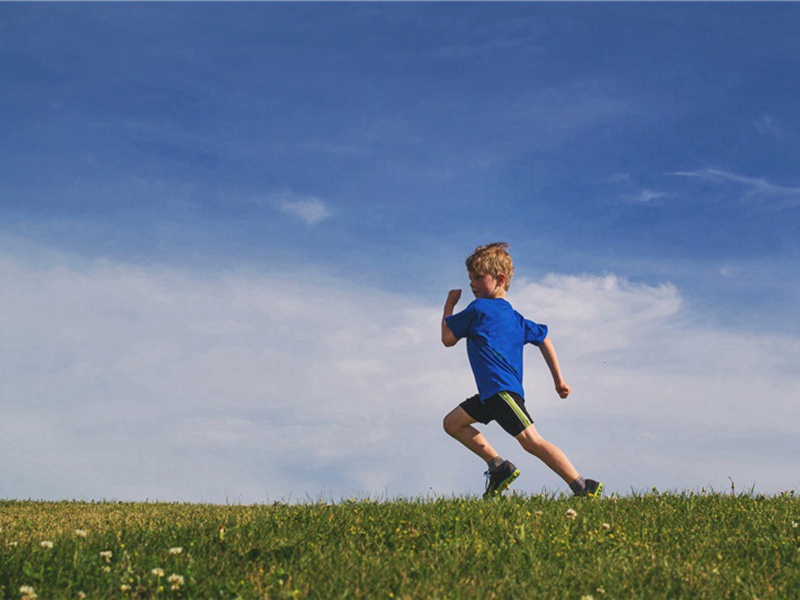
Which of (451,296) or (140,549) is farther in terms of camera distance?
(451,296)

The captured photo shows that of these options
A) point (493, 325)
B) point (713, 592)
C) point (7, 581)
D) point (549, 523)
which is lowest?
point (7, 581)

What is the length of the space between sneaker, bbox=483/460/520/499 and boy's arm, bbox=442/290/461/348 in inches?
60.3

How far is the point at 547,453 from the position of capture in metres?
9.09

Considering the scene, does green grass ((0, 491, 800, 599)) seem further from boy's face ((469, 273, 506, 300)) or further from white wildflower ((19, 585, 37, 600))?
boy's face ((469, 273, 506, 300))

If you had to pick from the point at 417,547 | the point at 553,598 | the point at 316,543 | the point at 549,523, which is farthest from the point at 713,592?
the point at 316,543

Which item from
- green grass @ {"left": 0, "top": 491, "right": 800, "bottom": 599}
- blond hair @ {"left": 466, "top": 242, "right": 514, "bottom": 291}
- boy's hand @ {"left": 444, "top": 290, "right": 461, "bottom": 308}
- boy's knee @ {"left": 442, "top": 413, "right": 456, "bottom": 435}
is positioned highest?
blond hair @ {"left": 466, "top": 242, "right": 514, "bottom": 291}

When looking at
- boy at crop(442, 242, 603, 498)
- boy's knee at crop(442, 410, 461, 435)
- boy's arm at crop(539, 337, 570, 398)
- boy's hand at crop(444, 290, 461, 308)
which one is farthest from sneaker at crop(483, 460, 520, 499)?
boy's hand at crop(444, 290, 461, 308)

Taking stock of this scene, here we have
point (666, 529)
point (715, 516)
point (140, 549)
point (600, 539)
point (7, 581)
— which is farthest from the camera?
point (715, 516)

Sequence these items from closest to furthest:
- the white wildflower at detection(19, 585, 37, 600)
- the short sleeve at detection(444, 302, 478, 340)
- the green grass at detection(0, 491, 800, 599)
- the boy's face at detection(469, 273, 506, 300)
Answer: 1. the white wildflower at detection(19, 585, 37, 600)
2. the green grass at detection(0, 491, 800, 599)
3. the short sleeve at detection(444, 302, 478, 340)
4. the boy's face at detection(469, 273, 506, 300)

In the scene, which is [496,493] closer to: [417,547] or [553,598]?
[417,547]

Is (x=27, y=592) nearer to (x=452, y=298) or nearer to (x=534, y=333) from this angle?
(x=452, y=298)

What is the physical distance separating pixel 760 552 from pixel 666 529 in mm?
832

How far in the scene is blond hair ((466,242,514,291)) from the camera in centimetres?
975

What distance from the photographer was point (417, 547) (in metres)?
6.48
